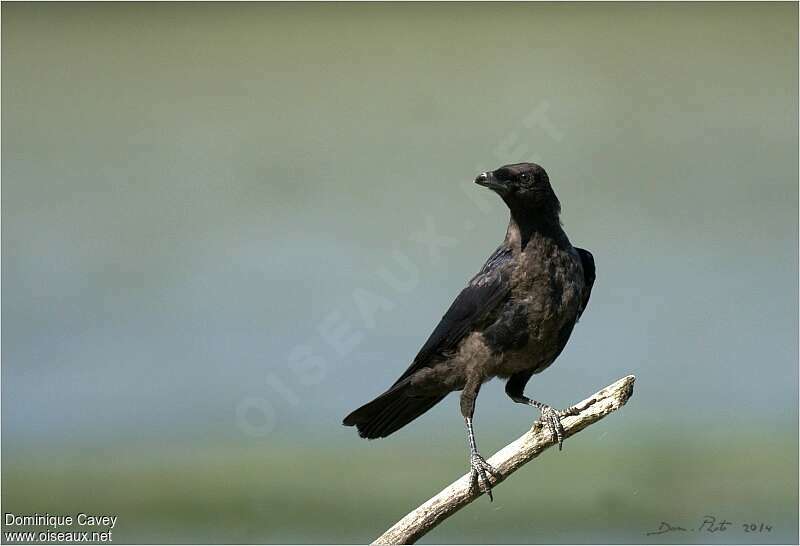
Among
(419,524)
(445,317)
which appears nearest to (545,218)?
(445,317)

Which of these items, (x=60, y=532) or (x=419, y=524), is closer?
(x=419, y=524)

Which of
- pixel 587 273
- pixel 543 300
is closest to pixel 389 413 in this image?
pixel 543 300

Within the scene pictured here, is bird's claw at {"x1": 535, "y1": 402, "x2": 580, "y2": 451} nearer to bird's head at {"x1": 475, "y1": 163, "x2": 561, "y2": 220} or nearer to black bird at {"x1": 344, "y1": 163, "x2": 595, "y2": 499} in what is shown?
black bird at {"x1": 344, "y1": 163, "x2": 595, "y2": 499}

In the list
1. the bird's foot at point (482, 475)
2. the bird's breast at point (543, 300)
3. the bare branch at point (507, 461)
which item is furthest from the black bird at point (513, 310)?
the bare branch at point (507, 461)

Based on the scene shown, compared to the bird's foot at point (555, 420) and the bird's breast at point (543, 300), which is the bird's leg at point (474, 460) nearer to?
the bird's breast at point (543, 300)

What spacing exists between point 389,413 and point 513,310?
3.58 ft

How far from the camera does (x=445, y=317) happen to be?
7.24 meters

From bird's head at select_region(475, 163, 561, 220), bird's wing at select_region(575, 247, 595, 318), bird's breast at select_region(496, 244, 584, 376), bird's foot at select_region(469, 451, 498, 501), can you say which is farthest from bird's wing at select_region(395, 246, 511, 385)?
bird's foot at select_region(469, 451, 498, 501)

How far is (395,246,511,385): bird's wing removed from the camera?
22.9 ft

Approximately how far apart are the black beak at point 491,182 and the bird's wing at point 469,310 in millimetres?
396

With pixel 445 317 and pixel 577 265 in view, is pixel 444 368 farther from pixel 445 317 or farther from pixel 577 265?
pixel 577 265

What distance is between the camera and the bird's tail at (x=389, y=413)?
7.29 meters

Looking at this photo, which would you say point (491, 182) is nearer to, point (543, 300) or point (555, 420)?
point (543, 300)

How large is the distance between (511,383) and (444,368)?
1.55 ft
